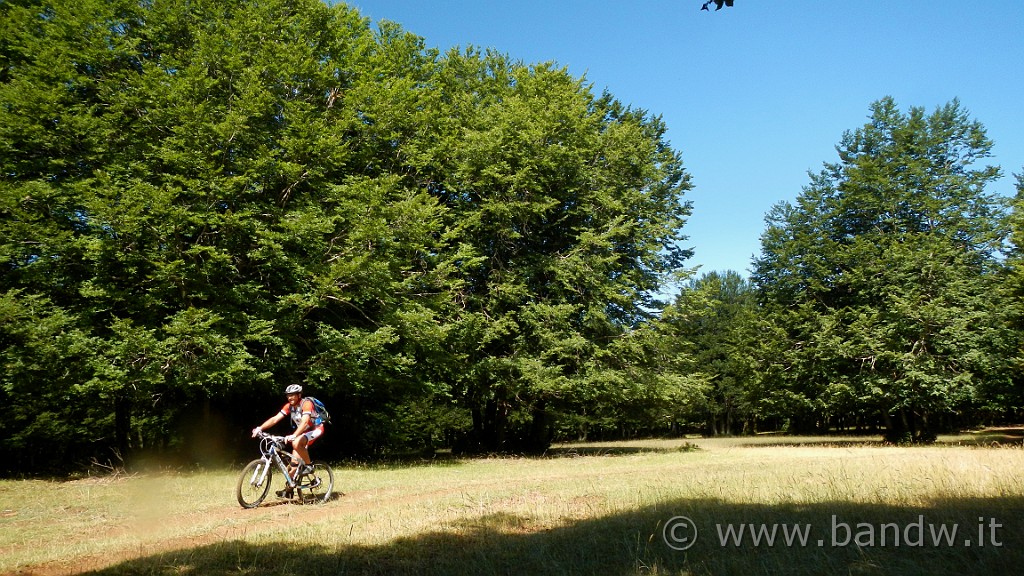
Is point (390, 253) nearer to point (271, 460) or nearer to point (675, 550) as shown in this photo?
point (271, 460)

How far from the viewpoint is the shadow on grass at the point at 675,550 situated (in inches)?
218

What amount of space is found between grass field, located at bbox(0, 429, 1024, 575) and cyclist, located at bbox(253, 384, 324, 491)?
82 cm

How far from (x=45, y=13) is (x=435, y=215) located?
1338 cm

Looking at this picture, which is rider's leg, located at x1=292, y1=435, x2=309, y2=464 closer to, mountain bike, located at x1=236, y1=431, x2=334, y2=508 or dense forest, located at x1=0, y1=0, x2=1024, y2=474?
mountain bike, located at x1=236, y1=431, x2=334, y2=508

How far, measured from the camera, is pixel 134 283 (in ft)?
53.9

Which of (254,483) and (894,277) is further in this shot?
(894,277)

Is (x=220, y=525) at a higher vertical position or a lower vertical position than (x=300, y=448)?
lower

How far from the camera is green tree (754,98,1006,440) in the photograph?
1024 inches

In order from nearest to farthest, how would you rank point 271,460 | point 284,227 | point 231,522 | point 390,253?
point 231,522 < point 271,460 < point 284,227 < point 390,253

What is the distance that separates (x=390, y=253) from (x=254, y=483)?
10.00 meters

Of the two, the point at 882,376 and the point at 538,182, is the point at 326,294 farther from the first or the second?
the point at 882,376

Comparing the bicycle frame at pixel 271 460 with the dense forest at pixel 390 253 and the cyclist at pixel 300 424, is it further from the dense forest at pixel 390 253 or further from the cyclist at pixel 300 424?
the dense forest at pixel 390 253

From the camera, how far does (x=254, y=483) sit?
31.3ft

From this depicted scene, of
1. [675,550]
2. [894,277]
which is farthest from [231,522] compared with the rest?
[894,277]
